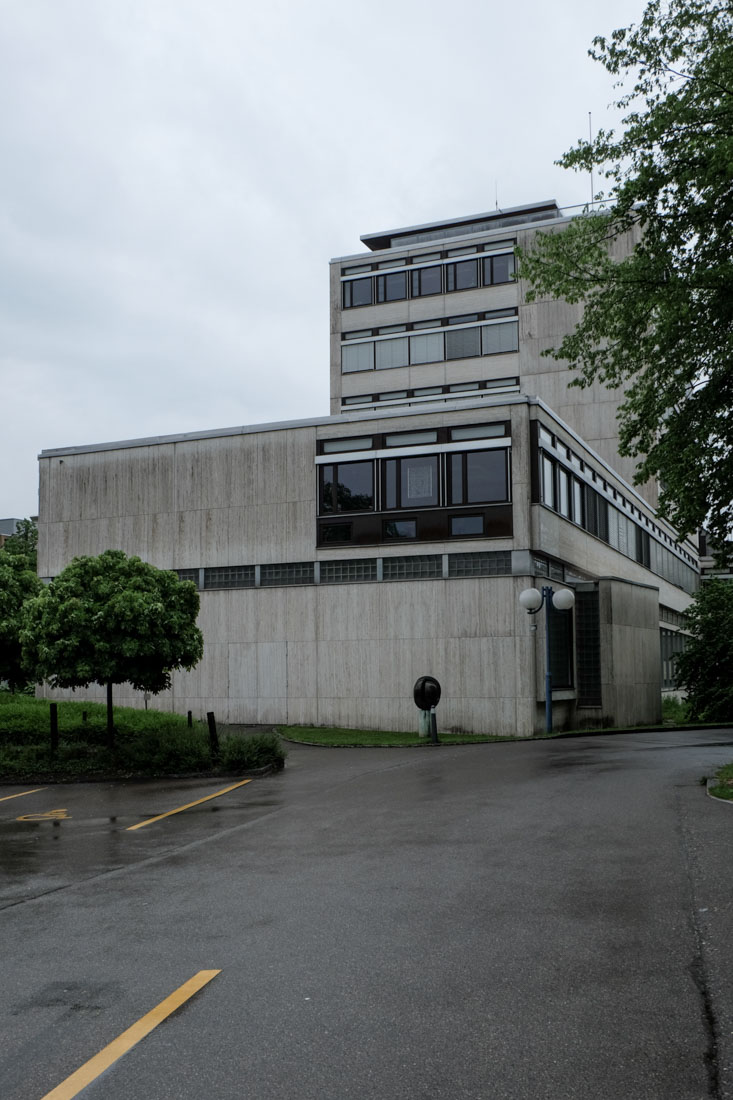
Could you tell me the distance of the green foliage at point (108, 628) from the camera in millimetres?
20344

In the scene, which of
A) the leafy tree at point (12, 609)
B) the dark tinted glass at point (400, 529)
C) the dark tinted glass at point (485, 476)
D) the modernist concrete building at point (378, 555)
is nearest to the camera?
the leafy tree at point (12, 609)

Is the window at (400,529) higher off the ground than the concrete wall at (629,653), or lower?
higher

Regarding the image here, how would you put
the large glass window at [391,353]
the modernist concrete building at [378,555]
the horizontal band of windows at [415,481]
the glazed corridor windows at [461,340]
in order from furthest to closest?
the large glass window at [391,353], the glazed corridor windows at [461,340], the horizontal band of windows at [415,481], the modernist concrete building at [378,555]

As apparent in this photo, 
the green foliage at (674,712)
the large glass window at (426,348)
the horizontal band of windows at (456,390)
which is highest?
the large glass window at (426,348)

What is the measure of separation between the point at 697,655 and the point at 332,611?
16.1 meters

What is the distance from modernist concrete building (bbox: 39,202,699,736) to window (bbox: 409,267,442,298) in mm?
20545

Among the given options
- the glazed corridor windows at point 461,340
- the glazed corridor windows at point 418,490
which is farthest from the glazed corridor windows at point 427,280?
the glazed corridor windows at point 418,490

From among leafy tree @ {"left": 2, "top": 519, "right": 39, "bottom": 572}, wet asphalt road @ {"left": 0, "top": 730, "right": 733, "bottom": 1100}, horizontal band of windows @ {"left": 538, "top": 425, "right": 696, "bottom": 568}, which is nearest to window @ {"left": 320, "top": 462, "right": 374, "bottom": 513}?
horizontal band of windows @ {"left": 538, "top": 425, "right": 696, "bottom": 568}

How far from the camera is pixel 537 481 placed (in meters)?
30.0

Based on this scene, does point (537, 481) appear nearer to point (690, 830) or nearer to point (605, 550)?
point (605, 550)

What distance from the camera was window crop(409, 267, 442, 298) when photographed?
54781 mm

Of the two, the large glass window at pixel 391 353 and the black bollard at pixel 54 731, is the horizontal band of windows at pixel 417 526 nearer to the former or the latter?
the black bollard at pixel 54 731

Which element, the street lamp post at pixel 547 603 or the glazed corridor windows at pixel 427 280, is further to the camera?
the glazed corridor windows at pixel 427 280

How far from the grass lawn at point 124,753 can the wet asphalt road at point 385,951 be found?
6100 mm
